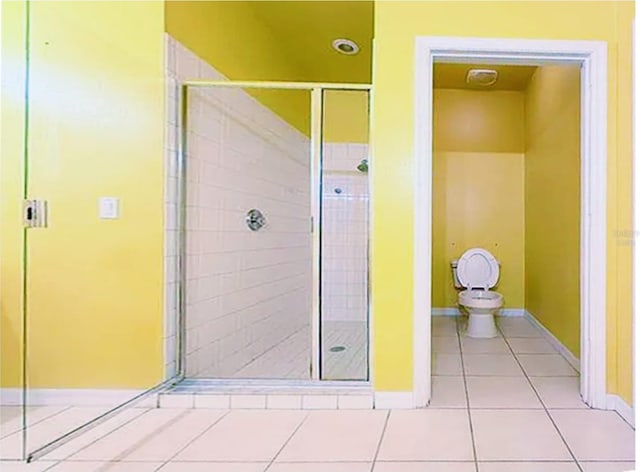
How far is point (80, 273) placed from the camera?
7.20 feet

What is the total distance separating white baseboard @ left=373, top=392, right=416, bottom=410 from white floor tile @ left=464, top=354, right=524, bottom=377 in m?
0.69

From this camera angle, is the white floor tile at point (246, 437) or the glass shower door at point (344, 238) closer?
the white floor tile at point (246, 437)

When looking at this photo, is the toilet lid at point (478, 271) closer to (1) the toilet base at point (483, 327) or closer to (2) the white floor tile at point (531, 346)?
(1) the toilet base at point (483, 327)

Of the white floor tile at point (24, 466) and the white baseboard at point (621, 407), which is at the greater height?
the white baseboard at point (621, 407)

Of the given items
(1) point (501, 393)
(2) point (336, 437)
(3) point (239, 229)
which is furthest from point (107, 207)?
(1) point (501, 393)

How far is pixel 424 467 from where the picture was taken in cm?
165

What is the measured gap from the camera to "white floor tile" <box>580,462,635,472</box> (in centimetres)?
162

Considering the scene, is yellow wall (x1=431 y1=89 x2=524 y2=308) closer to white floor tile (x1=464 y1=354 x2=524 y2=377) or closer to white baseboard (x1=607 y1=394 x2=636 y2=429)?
white floor tile (x1=464 y1=354 x2=524 y2=377)

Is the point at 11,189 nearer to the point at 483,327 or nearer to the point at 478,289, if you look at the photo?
the point at 483,327

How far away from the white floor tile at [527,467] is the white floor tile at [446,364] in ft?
3.35

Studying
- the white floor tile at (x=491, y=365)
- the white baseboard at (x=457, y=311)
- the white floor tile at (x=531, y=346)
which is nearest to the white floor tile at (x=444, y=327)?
the white baseboard at (x=457, y=311)

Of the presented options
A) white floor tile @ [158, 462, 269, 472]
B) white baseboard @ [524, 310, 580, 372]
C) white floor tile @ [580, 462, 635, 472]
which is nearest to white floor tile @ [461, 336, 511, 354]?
white baseboard @ [524, 310, 580, 372]

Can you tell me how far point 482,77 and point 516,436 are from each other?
3.19 m

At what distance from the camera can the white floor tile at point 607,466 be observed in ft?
5.32
